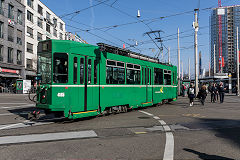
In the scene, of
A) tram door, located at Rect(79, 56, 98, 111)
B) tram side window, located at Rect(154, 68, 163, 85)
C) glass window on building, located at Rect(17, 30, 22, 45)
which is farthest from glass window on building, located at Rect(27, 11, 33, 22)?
tram door, located at Rect(79, 56, 98, 111)

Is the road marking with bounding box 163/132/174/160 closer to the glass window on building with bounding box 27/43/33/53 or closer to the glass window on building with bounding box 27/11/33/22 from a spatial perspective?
the glass window on building with bounding box 27/43/33/53

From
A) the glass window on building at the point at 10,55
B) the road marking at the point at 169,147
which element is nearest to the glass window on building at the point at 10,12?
the glass window on building at the point at 10,55

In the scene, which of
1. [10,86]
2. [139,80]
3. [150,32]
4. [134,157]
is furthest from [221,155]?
[10,86]

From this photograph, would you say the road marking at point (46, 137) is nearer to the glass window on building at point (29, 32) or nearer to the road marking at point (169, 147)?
the road marking at point (169, 147)

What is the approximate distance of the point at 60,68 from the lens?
794cm

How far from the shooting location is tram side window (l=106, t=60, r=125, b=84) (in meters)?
9.88

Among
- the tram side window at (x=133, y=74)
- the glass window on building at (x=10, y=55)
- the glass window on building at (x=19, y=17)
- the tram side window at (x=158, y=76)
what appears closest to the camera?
the tram side window at (x=133, y=74)

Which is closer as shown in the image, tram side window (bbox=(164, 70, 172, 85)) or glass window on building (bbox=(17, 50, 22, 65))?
tram side window (bbox=(164, 70, 172, 85))

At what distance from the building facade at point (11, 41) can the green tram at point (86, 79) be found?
1034 inches

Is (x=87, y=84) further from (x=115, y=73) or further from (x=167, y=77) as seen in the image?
(x=167, y=77)

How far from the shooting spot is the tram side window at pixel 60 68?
788 centimetres

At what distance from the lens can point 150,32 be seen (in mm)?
19266

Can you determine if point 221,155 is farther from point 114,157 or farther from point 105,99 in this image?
point 105,99

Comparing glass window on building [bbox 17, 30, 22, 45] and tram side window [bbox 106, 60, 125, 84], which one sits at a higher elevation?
glass window on building [bbox 17, 30, 22, 45]
